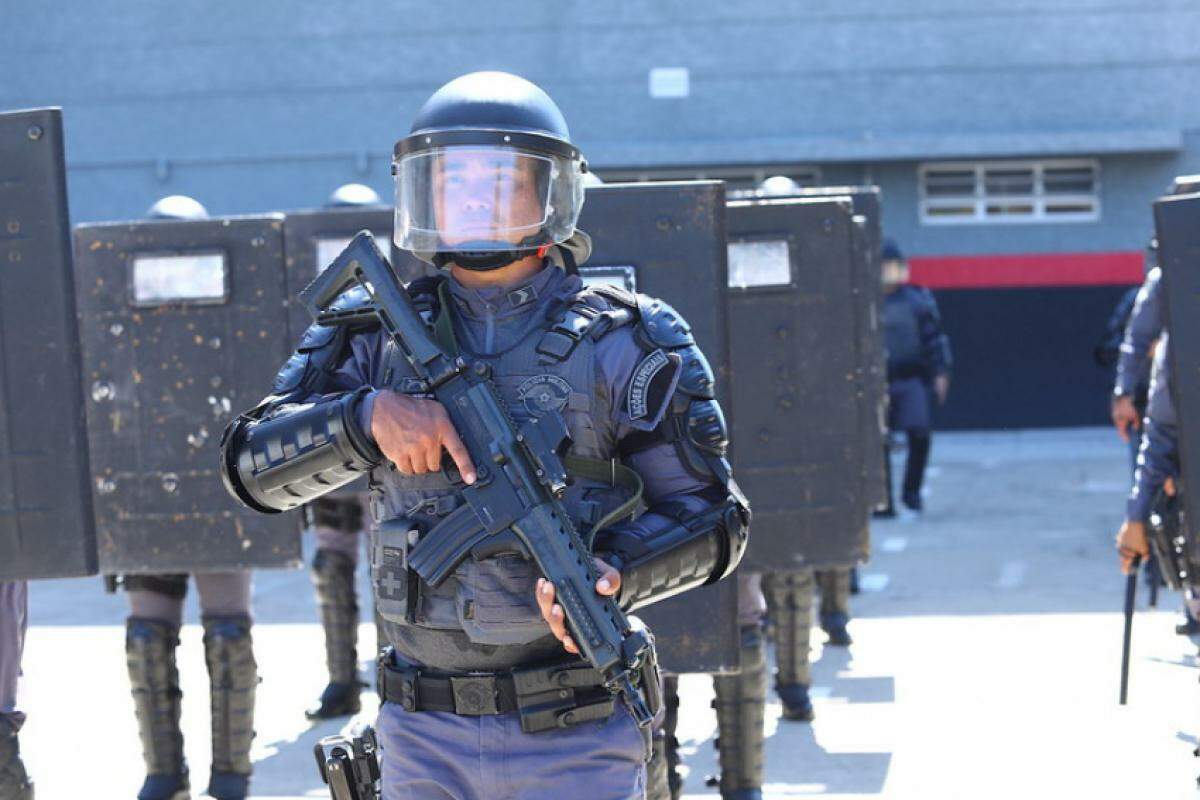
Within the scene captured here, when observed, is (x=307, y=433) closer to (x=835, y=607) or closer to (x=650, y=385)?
(x=650, y=385)

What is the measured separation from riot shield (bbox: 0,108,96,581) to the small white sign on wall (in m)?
16.3

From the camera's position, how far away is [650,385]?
3.22m

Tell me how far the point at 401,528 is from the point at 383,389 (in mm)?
238

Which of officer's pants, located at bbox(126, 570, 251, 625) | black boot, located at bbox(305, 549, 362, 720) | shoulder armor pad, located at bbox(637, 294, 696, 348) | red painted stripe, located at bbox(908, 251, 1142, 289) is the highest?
shoulder armor pad, located at bbox(637, 294, 696, 348)

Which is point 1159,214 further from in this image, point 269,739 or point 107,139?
point 107,139

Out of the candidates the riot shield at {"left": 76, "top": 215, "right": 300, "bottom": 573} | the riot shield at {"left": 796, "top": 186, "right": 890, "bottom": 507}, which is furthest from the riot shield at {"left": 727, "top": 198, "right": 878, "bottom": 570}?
the riot shield at {"left": 76, "top": 215, "right": 300, "bottom": 573}

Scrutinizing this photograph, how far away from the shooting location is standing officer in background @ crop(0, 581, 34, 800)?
4684 mm

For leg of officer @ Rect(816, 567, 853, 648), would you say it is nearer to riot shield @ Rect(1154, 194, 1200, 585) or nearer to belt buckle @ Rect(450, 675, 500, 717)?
riot shield @ Rect(1154, 194, 1200, 585)

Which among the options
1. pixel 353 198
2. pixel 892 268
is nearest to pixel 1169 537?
pixel 353 198

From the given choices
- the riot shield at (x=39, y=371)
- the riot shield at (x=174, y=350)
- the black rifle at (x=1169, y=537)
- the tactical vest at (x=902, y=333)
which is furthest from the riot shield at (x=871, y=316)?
the tactical vest at (x=902, y=333)

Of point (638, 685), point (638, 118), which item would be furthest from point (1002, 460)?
point (638, 685)

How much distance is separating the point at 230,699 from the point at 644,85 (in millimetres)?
15119

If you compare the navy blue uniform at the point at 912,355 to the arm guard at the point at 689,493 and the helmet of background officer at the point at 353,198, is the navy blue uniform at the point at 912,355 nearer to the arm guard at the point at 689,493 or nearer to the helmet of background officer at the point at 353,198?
the helmet of background officer at the point at 353,198

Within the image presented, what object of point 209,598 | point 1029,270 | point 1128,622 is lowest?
point 1128,622
